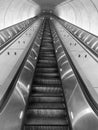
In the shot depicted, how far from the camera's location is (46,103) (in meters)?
4.25

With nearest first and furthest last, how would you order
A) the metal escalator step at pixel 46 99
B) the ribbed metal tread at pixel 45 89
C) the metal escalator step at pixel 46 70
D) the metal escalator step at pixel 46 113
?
the metal escalator step at pixel 46 113 < the metal escalator step at pixel 46 99 < the ribbed metal tread at pixel 45 89 < the metal escalator step at pixel 46 70

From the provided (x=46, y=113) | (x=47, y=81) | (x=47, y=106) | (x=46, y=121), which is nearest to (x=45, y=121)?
(x=46, y=121)

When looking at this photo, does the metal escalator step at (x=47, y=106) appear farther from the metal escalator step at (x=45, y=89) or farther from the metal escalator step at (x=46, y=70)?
the metal escalator step at (x=46, y=70)

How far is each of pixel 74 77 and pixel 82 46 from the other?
363cm

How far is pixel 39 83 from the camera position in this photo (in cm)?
509

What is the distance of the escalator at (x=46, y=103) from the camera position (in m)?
A: 3.55

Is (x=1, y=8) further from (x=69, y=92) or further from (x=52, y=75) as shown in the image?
(x=69, y=92)

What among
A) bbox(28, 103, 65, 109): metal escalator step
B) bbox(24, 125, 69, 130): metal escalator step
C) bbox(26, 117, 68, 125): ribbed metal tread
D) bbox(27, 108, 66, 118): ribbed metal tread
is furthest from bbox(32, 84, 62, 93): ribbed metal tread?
bbox(24, 125, 69, 130): metal escalator step

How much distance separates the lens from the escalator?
3.55 meters

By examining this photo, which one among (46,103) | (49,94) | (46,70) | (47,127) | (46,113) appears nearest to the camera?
(47,127)

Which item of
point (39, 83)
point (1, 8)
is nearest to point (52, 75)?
point (39, 83)

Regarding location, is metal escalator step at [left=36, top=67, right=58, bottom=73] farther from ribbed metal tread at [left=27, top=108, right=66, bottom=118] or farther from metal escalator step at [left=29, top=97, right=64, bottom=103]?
ribbed metal tread at [left=27, top=108, right=66, bottom=118]

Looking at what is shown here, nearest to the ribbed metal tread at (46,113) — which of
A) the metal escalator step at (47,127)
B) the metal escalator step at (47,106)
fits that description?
the metal escalator step at (47,106)

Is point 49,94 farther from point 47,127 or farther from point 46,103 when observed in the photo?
point 47,127
